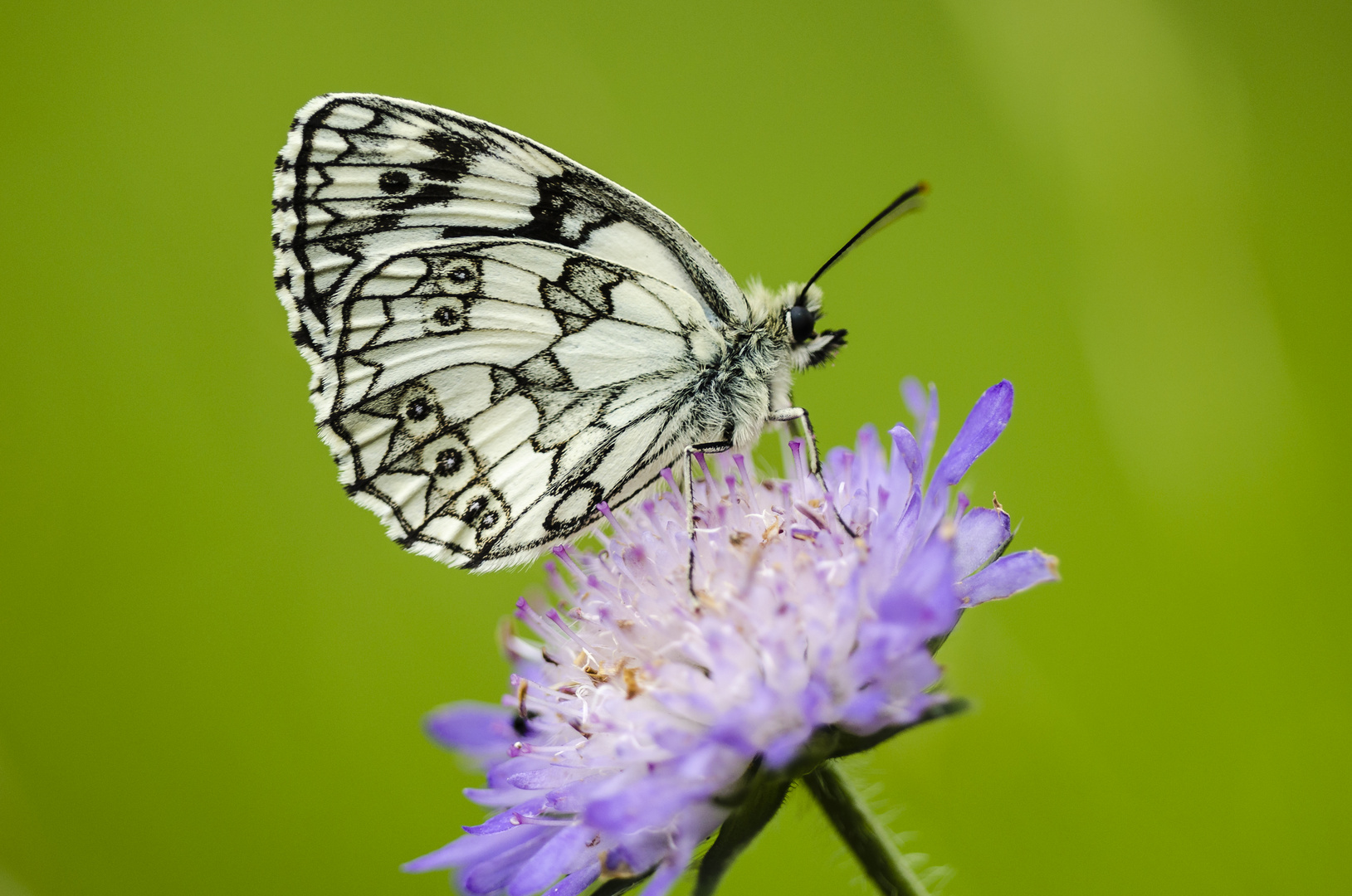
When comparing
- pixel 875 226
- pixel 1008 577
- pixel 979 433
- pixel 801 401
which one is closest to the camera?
pixel 1008 577

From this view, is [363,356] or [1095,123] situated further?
[1095,123]

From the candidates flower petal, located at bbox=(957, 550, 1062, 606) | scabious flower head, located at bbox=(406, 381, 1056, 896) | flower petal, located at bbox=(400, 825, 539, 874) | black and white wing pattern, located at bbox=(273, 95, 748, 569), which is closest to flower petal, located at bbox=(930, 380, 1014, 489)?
scabious flower head, located at bbox=(406, 381, 1056, 896)

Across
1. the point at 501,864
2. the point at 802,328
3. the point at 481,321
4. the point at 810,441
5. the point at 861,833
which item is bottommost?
the point at 861,833

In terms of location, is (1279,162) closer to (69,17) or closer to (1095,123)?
(1095,123)

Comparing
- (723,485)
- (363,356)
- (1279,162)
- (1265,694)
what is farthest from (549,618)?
(1279,162)

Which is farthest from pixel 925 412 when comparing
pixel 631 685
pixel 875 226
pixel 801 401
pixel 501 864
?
pixel 801 401

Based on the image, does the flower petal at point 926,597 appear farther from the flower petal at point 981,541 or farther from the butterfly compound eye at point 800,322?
the butterfly compound eye at point 800,322

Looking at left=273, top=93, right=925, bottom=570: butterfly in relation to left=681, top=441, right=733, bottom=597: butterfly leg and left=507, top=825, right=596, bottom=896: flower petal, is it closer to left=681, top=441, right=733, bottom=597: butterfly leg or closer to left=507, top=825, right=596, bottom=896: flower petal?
left=681, top=441, right=733, bottom=597: butterfly leg

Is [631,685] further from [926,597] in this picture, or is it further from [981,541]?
[981,541]
